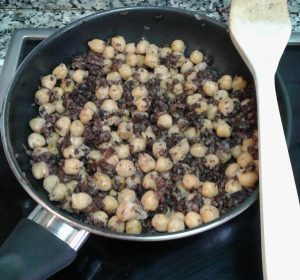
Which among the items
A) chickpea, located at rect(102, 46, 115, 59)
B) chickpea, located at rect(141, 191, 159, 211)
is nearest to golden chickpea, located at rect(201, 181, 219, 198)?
chickpea, located at rect(141, 191, 159, 211)

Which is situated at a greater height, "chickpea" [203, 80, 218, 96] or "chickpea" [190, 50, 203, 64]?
"chickpea" [190, 50, 203, 64]

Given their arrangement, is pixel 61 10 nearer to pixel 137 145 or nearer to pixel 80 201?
pixel 137 145

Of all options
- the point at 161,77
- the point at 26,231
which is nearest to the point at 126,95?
the point at 161,77

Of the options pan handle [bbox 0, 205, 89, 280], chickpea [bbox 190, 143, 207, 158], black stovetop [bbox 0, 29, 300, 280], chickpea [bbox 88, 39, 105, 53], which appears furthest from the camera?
chickpea [bbox 88, 39, 105, 53]

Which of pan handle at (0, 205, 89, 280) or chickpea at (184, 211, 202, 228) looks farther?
chickpea at (184, 211, 202, 228)

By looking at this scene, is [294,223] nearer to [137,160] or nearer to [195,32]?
[137,160]

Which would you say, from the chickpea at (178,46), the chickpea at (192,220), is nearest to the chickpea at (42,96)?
the chickpea at (178,46)

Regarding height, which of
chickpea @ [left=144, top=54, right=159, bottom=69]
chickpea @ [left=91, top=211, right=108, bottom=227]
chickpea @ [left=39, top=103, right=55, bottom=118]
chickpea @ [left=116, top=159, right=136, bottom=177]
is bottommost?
chickpea @ [left=91, top=211, right=108, bottom=227]

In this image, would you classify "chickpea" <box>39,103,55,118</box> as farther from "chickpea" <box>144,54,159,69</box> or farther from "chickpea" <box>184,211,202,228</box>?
"chickpea" <box>184,211,202,228</box>
